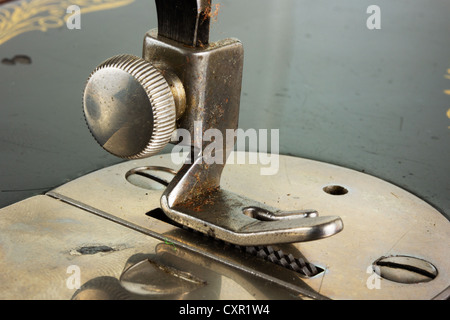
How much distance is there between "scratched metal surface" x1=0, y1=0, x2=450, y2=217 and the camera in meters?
1.62

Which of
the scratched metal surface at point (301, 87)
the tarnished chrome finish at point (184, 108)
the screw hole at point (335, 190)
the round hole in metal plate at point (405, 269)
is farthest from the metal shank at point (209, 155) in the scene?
the scratched metal surface at point (301, 87)

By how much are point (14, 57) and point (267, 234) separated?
45.2 inches

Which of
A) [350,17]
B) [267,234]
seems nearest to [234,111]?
[267,234]

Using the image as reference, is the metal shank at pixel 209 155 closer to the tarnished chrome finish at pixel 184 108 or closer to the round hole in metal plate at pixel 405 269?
the tarnished chrome finish at pixel 184 108

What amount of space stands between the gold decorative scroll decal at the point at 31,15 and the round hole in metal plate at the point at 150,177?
2.48ft

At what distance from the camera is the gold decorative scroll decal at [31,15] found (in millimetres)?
2115

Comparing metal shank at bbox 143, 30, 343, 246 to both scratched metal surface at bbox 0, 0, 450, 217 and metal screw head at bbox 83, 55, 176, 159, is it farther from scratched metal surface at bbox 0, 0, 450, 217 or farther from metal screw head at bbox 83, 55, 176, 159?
scratched metal surface at bbox 0, 0, 450, 217

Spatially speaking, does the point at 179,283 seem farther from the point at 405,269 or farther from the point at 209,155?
the point at 405,269

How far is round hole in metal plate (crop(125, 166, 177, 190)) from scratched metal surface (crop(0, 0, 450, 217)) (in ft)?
0.34
